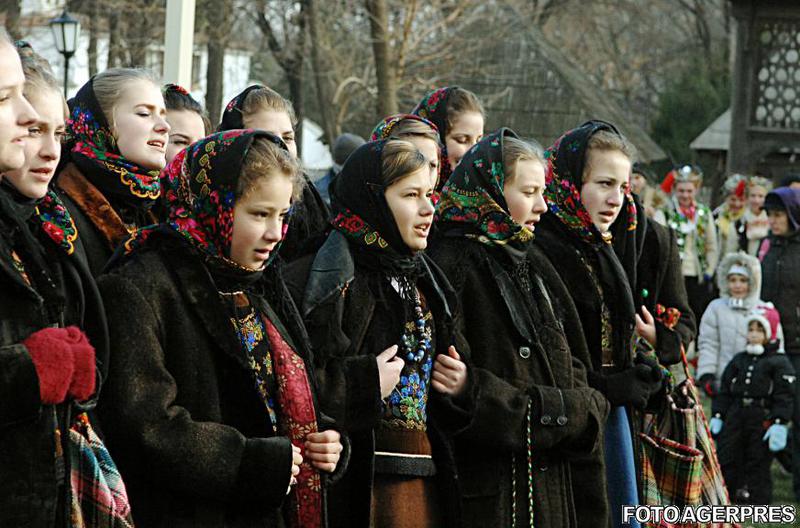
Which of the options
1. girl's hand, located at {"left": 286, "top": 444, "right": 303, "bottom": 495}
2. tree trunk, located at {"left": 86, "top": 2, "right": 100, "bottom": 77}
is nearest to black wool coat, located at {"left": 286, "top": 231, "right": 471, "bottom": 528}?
girl's hand, located at {"left": 286, "top": 444, "right": 303, "bottom": 495}

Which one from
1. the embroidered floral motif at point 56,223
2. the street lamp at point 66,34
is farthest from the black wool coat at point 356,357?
the street lamp at point 66,34

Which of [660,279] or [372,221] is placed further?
[660,279]

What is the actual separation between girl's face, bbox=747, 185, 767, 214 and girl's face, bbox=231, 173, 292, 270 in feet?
31.2

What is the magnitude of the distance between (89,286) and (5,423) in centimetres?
47

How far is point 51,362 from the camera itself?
3066 mm

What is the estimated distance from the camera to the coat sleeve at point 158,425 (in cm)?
340

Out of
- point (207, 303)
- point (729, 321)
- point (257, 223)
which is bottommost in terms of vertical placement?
point (729, 321)

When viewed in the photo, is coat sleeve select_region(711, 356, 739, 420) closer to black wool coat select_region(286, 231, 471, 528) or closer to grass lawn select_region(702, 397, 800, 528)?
grass lawn select_region(702, 397, 800, 528)

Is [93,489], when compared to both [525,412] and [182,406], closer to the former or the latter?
[182,406]

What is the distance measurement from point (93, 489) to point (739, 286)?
22.8ft

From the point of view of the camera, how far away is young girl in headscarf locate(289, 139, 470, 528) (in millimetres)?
4109

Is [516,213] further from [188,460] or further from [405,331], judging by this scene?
[188,460]

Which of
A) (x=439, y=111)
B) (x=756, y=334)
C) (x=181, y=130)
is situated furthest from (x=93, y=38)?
(x=181, y=130)

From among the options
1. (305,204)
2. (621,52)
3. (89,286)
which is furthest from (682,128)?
(89,286)
